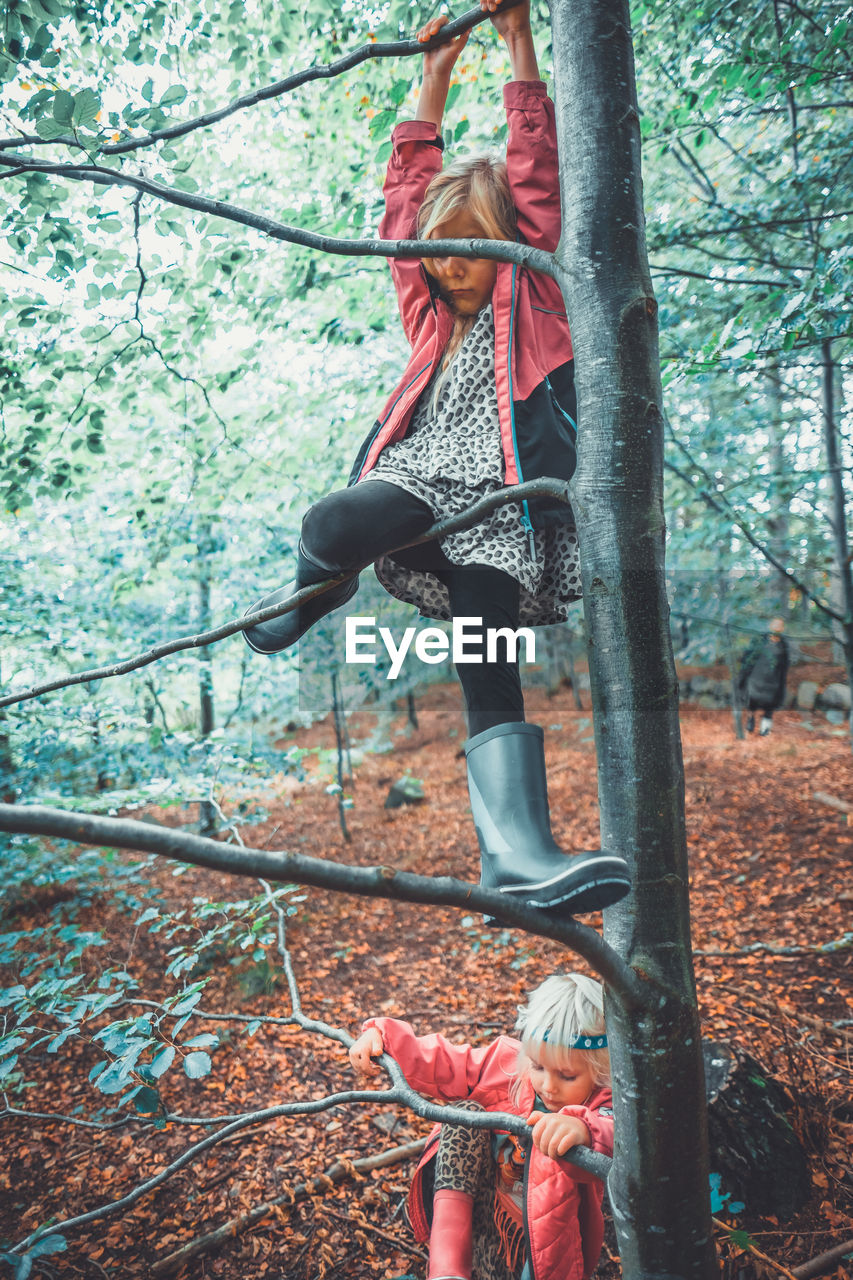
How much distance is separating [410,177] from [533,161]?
32cm

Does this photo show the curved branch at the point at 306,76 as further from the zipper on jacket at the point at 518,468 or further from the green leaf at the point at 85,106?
the zipper on jacket at the point at 518,468

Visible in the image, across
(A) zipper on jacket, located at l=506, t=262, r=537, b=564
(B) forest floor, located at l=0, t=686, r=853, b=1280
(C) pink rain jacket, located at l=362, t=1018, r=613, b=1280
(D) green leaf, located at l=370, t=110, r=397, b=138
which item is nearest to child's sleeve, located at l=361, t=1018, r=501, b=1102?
(C) pink rain jacket, located at l=362, t=1018, r=613, b=1280

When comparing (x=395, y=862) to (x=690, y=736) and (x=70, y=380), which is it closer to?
(x=70, y=380)

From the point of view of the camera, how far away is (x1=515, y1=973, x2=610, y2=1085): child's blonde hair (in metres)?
1.59

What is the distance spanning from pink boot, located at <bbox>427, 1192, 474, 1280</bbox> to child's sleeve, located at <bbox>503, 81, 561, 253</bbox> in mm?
2453

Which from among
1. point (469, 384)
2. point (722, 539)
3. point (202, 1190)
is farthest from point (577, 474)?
point (722, 539)

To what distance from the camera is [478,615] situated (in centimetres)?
139

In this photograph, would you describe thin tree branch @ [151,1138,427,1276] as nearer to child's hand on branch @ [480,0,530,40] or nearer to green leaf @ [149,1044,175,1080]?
green leaf @ [149,1044,175,1080]

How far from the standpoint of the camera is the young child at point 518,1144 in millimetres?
1592

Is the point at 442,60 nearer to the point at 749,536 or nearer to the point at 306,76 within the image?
the point at 306,76

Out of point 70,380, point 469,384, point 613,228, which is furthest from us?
point 70,380

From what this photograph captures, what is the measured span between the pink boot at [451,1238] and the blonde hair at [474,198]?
2470 millimetres

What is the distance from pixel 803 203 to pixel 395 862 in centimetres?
536

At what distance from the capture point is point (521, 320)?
1.50m
